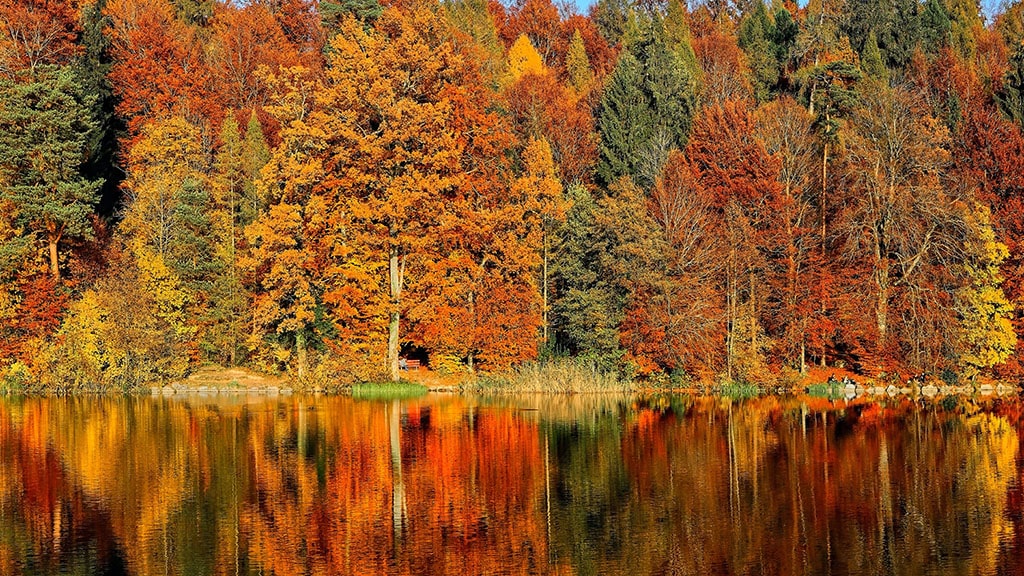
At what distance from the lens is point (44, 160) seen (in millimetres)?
56719

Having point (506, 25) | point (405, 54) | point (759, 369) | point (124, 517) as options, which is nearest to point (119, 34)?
point (405, 54)

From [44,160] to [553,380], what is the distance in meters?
26.2

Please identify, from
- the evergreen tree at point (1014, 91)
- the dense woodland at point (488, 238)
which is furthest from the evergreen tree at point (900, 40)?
the evergreen tree at point (1014, 91)

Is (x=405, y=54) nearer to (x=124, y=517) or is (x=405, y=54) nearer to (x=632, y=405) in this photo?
(x=632, y=405)

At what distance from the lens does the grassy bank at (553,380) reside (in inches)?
1996

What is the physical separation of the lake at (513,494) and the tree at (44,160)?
1872 centimetres

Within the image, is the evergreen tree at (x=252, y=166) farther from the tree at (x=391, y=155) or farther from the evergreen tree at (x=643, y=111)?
the evergreen tree at (x=643, y=111)

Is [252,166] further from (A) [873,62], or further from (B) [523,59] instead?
(A) [873,62]

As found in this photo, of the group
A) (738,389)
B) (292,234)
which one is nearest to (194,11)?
(292,234)

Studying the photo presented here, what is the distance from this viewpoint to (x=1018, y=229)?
54.1m

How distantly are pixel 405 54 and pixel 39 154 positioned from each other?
18011mm

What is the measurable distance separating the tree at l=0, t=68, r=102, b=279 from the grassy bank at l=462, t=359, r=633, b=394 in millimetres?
20664

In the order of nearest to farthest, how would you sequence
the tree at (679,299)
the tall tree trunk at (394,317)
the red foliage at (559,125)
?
the tree at (679,299), the tall tree trunk at (394,317), the red foliage at (559,125)

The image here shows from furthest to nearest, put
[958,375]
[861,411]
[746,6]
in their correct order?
[746,6] < [958,375] < [861,411]
